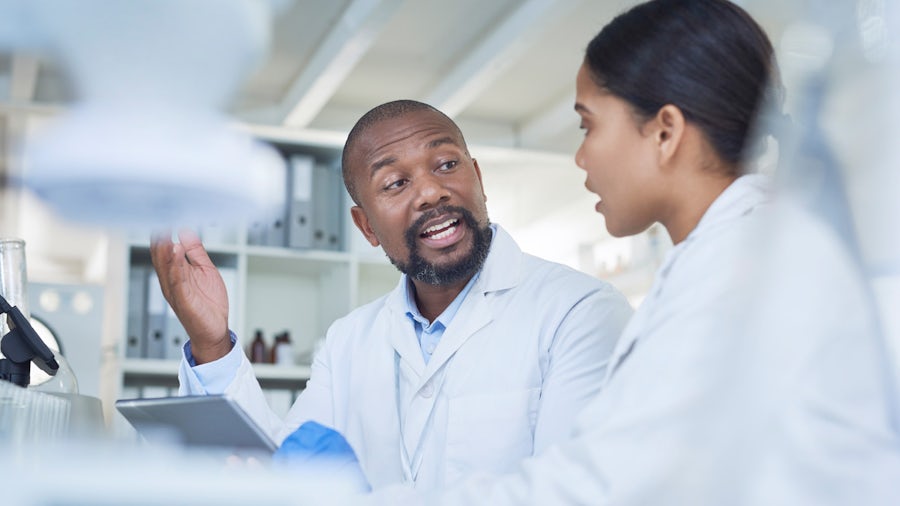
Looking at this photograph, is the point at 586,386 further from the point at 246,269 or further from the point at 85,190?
the point at 246,269

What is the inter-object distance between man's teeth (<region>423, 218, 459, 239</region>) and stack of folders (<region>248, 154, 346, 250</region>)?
167cm

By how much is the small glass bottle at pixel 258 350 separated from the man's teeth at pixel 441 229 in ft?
6.24

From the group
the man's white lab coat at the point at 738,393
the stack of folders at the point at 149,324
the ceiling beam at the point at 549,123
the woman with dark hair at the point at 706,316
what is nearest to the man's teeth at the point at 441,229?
the woman with dark hair at the point at 706,316

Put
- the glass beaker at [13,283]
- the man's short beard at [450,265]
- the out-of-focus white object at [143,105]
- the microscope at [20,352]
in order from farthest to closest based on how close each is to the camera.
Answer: the man's short beard at [450,265] → the glass beaker at [13,283] → the microscope at [20,352] → the out-of-focus white object at [143,105]

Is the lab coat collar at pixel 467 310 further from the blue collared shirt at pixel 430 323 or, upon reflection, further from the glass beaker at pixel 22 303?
the glass beaker at pixel 22 303

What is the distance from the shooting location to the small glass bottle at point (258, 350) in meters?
3.35

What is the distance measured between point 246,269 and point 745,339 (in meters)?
3.22

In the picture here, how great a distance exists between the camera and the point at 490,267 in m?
1.54

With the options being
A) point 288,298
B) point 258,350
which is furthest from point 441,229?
point 288,298

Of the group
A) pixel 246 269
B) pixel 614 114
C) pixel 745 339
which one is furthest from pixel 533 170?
pixel 745 339

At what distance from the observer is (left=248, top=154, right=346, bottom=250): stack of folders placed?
3252 mm

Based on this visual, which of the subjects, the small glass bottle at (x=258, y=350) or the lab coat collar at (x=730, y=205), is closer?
the lab coat collar at (x=730, y=205)

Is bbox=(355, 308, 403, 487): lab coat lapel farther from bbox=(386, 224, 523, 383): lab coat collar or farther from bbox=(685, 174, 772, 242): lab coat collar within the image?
bbox=(685, 174, 772, 242): lab coat collar

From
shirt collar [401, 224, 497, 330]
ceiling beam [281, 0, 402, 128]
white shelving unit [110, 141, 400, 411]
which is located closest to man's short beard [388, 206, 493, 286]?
shirt collar [401, 224, 497, 330]
